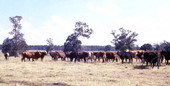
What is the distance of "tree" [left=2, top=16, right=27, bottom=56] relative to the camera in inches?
2724

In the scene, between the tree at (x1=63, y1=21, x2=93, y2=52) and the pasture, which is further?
the tree at (x1=63, y1=21, x2=93, y2=52)

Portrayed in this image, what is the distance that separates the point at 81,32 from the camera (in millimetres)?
72625

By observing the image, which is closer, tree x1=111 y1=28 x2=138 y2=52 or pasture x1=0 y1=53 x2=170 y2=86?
pasture x1=0 y1=53 x2=170 y2=86

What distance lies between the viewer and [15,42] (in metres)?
69.3

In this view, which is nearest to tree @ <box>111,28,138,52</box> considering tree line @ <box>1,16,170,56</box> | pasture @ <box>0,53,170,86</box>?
tree line @ <box>1,16,170,56</box>

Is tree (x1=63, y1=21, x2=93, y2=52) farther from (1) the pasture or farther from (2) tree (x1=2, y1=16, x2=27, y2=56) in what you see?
(1) the pasture

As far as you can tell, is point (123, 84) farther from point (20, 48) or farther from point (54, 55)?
point (20, 48)

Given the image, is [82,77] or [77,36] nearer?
[82,77]

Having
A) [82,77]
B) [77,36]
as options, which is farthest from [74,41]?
[82,77]

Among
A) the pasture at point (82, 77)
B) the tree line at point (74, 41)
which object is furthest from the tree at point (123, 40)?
the pasture at point (82, 77)

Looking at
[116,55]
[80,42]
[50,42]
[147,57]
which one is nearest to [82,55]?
[116,55]

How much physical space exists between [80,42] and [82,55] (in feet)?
89.7

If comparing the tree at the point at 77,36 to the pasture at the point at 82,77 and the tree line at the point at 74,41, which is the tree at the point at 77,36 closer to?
the tree line at the point at 74,41

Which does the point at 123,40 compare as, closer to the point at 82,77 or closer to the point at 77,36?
the point at 77,36
